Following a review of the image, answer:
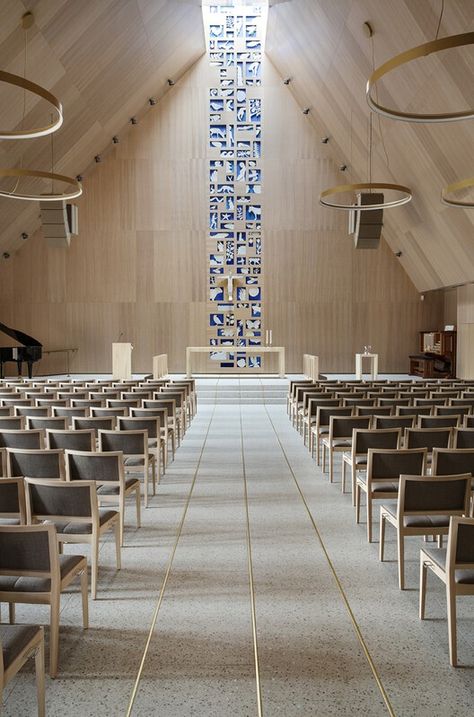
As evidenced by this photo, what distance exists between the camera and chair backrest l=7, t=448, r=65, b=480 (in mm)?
5492

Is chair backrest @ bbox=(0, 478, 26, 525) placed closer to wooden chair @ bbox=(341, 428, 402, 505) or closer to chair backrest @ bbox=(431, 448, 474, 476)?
chair backrest @ bbox=(431, 448, 474, 476)

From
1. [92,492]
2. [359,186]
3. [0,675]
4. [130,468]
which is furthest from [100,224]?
[0,675]

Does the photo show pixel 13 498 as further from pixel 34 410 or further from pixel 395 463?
pixel 34 410

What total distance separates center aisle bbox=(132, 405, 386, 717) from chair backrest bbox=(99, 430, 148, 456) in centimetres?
85

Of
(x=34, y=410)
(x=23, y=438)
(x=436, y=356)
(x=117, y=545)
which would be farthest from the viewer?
(x=436, y=356)

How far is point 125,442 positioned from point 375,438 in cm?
261

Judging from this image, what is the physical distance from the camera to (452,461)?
5445mm

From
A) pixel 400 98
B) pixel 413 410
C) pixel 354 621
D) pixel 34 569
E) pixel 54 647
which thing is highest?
pixel 400 98

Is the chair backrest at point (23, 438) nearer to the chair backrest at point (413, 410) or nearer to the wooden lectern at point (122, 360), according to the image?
the chair backrest at point (413, 410)

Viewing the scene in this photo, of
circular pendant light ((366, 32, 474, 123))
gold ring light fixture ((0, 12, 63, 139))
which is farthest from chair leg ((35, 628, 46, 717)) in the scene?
gold ring light fixture ((0, 12, 63, 139))

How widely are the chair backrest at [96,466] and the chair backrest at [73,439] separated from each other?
3.42ft

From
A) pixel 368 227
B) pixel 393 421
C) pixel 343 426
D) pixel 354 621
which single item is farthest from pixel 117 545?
pixel 368 227

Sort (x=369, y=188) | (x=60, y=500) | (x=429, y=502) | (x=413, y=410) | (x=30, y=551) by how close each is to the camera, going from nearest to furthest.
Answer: (x=30, y=551)
(x=60, y=500)
(x=429, y=502)
(x=413, y=410)
(x=369, y=188)

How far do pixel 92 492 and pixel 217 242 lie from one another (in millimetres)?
18245
